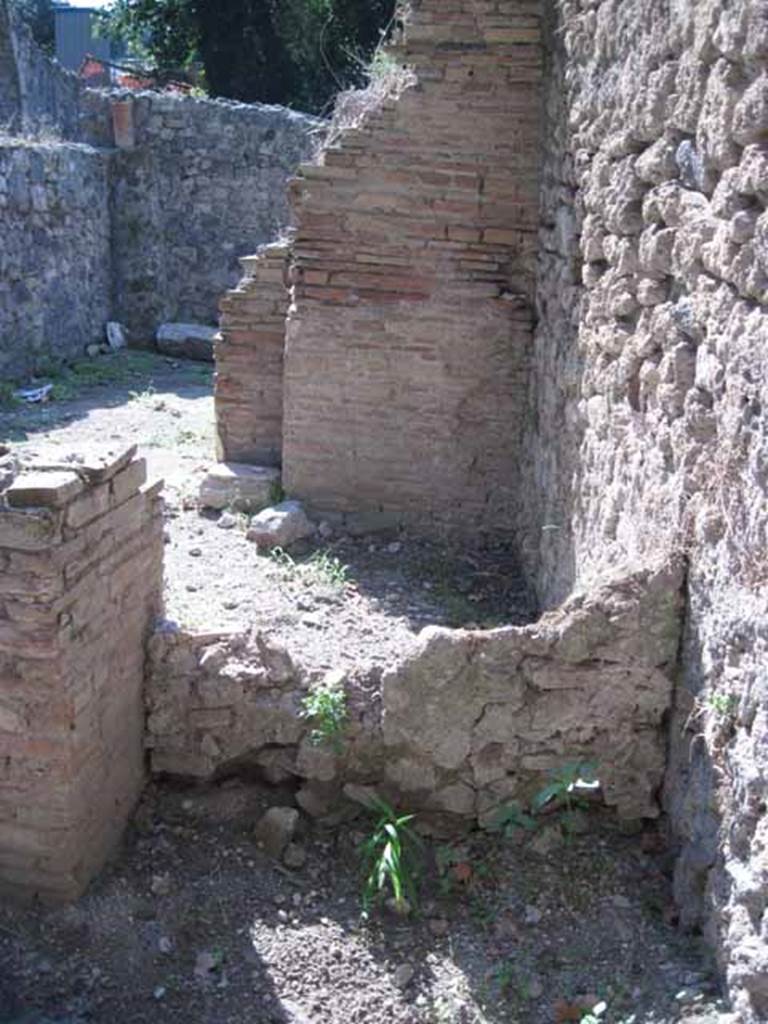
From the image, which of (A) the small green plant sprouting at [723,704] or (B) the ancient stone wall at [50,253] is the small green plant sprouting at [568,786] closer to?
(A) the small green plant sprouting at [723,704]

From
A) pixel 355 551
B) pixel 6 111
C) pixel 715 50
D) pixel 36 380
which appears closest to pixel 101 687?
pixel 715 50

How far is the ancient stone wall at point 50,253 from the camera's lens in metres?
10.8

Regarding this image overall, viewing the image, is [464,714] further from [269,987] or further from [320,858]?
[269,987]

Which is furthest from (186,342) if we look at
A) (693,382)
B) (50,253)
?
(693,382)

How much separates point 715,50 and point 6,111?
46.6 ft

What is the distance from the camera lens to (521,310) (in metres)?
6.52

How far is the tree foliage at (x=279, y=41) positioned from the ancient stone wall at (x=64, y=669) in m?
17.1

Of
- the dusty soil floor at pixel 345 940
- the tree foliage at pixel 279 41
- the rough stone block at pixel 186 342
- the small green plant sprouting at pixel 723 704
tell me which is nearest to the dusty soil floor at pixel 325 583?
the dusty soil floor at pixel 345 940

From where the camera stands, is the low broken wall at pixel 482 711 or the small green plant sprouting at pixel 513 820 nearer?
the low broken wall at pixel 482 711

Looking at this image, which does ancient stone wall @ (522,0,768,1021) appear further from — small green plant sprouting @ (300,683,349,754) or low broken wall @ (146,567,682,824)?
small green plant sprouting @ (300,683,349,754)

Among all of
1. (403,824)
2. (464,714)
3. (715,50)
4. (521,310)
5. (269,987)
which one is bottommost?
(269,987)

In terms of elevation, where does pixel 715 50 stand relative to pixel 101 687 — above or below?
above

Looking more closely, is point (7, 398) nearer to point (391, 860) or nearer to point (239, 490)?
point (239, 490)

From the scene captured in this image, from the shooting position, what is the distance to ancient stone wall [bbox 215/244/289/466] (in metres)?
7.25
